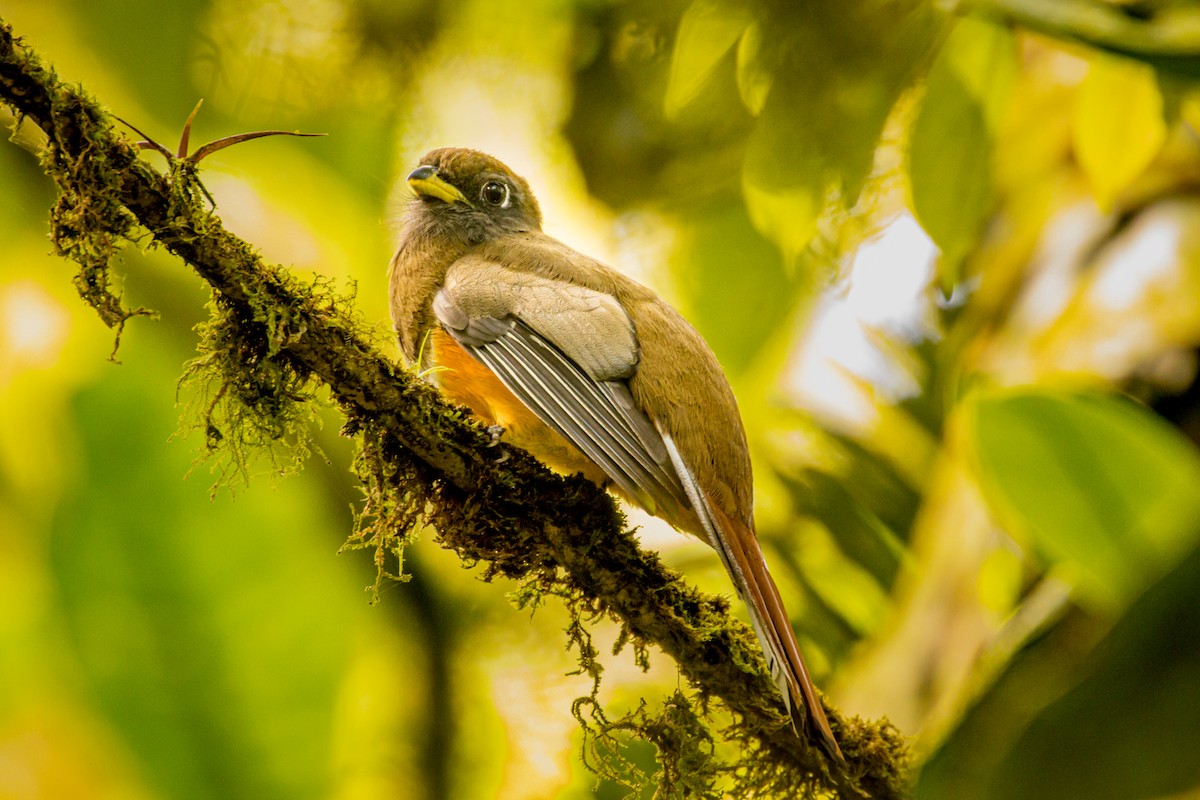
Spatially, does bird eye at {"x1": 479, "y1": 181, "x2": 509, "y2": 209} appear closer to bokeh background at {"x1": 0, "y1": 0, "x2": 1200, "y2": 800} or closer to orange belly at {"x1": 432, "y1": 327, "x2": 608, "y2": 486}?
bokeh background at {"x1": 0, "y1": 0, "x2": 1200, "y2": 800}

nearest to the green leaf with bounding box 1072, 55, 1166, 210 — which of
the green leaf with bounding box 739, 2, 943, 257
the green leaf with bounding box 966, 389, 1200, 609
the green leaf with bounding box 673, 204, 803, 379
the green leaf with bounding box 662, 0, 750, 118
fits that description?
the green leaf with bounding box 739, 2, 943, 257

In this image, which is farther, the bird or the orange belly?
the orange belly

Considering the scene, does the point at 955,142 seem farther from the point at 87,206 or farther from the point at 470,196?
the point at 87,206

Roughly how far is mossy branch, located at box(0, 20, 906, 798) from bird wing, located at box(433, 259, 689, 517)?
147 millimetres

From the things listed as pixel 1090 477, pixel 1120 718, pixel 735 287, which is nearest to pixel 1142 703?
pixel 1120 718

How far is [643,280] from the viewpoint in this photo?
13.8ft

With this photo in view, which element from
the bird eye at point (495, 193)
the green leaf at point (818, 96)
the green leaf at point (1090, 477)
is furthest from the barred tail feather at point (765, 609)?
the bird eye at point (495, 193)

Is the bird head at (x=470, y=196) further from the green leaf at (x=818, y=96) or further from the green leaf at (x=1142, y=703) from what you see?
the green leaf at (x=1142, y=703)

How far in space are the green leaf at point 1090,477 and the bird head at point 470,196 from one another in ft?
8.23

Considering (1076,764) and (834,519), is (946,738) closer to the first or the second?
(1076,764)

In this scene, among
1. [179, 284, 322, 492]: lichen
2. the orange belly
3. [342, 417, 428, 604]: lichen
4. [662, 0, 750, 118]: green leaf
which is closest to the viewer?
[179, 284, 322, 492]: lichen

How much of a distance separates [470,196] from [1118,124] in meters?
2.17

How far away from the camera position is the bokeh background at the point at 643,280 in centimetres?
264

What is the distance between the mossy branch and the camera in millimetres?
1902
